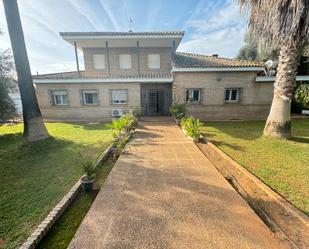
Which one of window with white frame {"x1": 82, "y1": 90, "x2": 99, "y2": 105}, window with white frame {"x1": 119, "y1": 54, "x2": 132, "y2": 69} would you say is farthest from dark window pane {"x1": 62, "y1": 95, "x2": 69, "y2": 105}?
window with white frame {"x1": 119, "y1": 54, "x2": 132, "y2": 69}

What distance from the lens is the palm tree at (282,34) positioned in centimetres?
648

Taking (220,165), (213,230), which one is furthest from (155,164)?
(213,230)

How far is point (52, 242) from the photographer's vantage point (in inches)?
105

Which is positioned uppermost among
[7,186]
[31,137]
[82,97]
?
[82,97]

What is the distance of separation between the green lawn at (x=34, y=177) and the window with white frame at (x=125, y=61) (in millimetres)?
10950

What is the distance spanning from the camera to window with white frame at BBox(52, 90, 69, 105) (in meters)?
14.8

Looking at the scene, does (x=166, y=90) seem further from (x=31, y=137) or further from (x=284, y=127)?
(x=31, y=137)

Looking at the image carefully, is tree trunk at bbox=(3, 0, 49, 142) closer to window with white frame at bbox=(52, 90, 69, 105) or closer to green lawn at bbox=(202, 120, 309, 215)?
window with white frame at bbox=(52, 90, 69, 105)

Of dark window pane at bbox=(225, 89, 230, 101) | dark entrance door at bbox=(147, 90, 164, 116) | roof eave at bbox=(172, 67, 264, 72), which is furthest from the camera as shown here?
dark entrance door at bbox=(147, 90, 164, 116)

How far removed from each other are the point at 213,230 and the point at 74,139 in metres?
8.26

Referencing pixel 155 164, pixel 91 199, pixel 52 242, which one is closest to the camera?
pixel 52 242

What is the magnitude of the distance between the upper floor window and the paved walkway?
14332 mm

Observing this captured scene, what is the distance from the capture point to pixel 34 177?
501 cm

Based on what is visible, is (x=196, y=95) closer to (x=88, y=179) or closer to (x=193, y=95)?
(x=193, y=95)
